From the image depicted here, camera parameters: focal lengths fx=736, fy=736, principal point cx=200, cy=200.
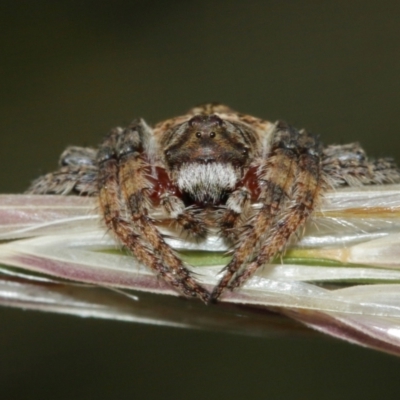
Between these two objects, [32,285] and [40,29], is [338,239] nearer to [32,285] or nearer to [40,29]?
[32,285]

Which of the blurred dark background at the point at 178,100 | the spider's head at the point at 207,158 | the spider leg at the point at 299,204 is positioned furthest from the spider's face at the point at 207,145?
the blurred dark background at the point at 178,100

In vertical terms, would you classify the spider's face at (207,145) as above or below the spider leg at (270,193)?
above

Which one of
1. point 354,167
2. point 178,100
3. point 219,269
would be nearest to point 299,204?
point 219,269

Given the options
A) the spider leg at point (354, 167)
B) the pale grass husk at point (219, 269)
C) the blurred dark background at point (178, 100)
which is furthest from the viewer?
the blurred dark background at point (178, 100)

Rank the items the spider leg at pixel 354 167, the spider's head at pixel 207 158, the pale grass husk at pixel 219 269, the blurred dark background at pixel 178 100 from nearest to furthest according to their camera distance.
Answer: the pale grass husk at pixel 219 269 < the spider's head at pixel 207 158 < the spider leg at pixel 354 167 < the blurred dark background at pixel 178 100

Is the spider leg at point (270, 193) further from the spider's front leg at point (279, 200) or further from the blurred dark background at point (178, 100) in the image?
the blurred dark background at point (178, 100)

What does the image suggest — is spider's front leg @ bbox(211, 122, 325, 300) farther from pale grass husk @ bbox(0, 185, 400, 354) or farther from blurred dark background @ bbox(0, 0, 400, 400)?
blurred dark background @ bbox(0, 0, 400, 400)
